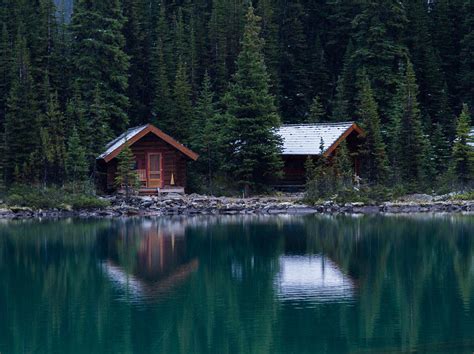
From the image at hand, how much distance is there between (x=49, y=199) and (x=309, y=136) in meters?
14.9

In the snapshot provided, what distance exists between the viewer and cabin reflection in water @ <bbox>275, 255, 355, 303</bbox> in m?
18.6

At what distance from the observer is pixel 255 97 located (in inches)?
1748

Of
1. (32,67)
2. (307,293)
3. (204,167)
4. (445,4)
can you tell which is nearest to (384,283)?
(307,293)

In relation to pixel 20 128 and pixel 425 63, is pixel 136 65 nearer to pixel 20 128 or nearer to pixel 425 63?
pixel 20 128

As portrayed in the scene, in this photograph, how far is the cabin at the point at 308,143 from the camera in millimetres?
45438

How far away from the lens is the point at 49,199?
39688 millimetres

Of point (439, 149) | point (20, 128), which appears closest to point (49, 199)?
point (20, 128)

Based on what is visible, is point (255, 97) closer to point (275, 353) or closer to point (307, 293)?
point (307, 293)

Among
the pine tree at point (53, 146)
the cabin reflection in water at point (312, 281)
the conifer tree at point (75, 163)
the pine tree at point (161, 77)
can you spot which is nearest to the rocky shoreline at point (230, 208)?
the conifer tree at point (75, 163)

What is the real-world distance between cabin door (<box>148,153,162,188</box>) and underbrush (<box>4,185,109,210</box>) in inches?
204

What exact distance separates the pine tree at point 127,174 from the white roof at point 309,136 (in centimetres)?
870

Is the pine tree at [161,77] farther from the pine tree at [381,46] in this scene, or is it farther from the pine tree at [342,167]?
the pine tree at [381,46]

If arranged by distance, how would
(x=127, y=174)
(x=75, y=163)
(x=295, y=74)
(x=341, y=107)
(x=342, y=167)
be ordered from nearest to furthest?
(x=127, y=174) → (x=342, y=167) → (x=75, y=163) → (x=341, y=107) → (x=295, y=74)

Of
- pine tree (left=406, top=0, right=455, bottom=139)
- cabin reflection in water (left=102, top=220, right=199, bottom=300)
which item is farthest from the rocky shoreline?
pine tree (left=406, top=0, right=455, bottom=139)
